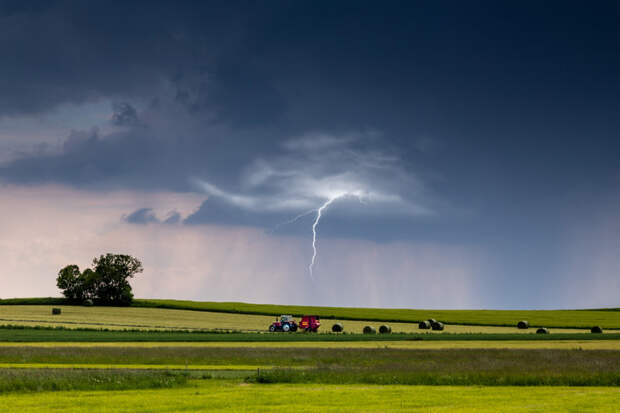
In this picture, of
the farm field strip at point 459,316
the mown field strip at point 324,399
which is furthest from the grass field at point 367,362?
the farm field strip at point 459,316

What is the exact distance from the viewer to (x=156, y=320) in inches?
4370

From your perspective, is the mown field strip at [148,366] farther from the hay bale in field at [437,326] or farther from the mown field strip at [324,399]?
the hay bale in field at [437,326]

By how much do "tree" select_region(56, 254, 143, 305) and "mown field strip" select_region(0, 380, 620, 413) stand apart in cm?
10847

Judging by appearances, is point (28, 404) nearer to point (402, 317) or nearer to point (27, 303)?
point (402, 317)

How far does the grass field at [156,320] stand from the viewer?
99.4 m

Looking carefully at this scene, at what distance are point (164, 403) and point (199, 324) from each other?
247ft

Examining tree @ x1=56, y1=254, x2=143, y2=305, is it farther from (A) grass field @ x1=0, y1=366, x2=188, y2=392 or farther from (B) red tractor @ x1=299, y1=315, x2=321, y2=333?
(A) grass field @ x1=0, y1=366, x2=188, y2=392

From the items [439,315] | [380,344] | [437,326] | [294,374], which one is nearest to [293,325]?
[437,326]

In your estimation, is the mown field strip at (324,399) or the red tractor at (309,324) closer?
the mown field strip at (324,399)

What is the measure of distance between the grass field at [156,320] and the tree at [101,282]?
Answer: 9459 mm

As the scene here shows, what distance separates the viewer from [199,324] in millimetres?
104000

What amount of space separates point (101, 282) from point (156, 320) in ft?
116

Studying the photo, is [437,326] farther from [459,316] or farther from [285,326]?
[459,316]

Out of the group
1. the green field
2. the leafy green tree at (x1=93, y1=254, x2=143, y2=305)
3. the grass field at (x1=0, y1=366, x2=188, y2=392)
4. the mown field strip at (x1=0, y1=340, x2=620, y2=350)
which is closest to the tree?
the leafy green tree at (x1=93, y1=254, x2=143, y2=305)
